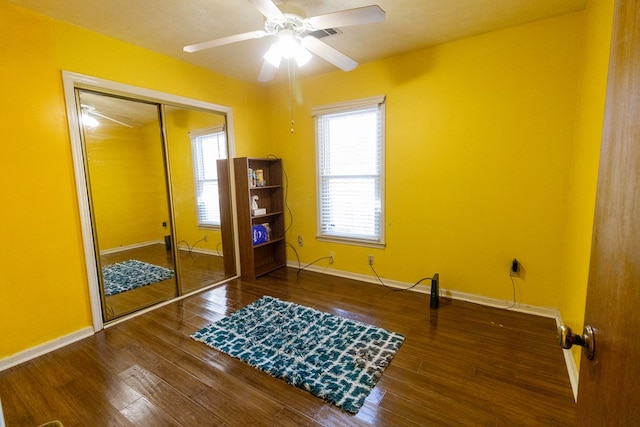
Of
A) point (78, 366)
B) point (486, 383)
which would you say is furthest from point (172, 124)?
point (486, 383)

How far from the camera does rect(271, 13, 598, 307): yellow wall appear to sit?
8.01 feet

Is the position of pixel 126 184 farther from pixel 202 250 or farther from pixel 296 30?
pixel 296 30

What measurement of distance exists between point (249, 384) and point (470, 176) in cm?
262

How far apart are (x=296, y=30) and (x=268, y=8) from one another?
0.30 meters


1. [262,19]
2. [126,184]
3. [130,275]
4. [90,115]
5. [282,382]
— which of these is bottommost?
[282,382]

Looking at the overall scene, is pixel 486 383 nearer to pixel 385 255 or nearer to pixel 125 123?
pixel 385 255

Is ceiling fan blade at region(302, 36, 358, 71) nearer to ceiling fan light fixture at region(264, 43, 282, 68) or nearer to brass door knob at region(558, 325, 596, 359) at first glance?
ceiling fan light fixture at region(264, 43, 282, 68)

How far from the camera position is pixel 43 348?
7.27 ft

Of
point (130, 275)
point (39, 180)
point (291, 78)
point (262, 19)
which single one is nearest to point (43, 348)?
point (130, 275)

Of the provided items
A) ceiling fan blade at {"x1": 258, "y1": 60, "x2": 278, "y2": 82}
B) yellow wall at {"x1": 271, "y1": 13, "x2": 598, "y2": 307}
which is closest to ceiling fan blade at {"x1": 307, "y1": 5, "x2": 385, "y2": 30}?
ceiling fan blade at {"x1": 258, "y1": 60, "x2": 278, "y2": 82}

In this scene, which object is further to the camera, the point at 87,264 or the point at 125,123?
the point at 125,123

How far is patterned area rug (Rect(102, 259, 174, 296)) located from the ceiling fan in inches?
84.5

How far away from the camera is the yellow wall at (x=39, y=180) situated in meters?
2.04

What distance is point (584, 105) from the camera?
2.10 m
